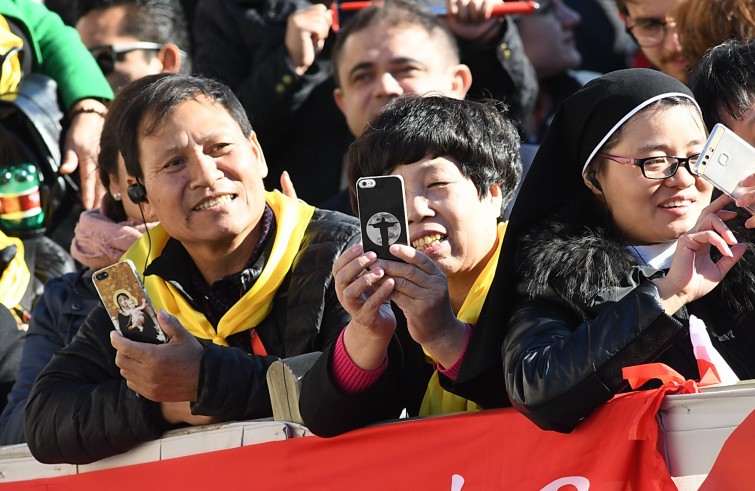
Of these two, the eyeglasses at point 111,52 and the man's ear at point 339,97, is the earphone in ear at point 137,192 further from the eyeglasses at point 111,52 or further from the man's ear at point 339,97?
the eyeglasses at point 111,52

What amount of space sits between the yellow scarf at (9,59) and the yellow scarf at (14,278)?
70cm

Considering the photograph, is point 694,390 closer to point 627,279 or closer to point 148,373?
point 627,279

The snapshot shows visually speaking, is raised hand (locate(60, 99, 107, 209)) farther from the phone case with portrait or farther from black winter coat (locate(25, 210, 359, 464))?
the phone case with portrait

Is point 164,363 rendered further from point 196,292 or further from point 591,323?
point 591,323

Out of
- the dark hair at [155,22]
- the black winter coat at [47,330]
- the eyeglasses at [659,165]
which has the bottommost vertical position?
the black winter coat at [47,330]

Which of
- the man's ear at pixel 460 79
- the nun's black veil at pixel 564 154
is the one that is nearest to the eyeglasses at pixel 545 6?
the man's ear at pixel 460 79

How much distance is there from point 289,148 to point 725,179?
10.9 ft

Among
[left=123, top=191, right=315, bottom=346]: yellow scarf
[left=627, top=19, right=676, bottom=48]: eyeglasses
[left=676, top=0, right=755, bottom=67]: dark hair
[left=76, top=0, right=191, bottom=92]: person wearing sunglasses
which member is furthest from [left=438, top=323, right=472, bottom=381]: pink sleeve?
[left=76, top=0, right=191, bottom=92]: person wearing sunglasses

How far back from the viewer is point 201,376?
3.74 meters

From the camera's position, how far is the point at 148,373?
3748 mm

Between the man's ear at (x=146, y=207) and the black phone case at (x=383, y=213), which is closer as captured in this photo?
the black phone case at (x=383, y=213)

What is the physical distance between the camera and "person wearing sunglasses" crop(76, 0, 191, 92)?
21.2ft

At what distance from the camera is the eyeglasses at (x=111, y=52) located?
6.46 meters

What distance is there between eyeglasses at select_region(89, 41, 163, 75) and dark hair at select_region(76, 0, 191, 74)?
5 cm
